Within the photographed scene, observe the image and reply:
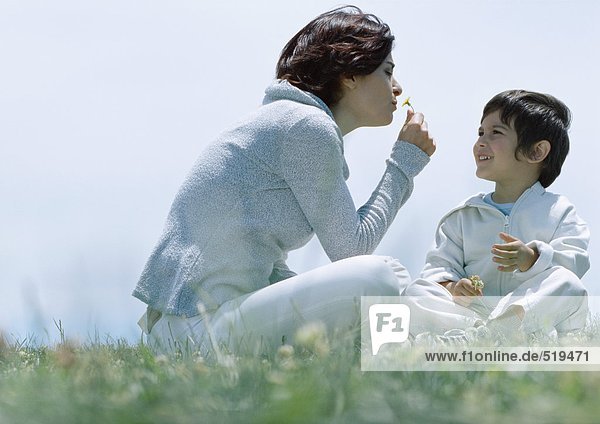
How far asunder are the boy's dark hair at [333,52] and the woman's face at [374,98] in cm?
4

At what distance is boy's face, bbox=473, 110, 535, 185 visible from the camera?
4.16m

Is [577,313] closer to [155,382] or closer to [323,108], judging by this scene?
[323,108]

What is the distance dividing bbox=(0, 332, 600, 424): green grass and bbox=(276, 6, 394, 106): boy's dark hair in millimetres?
1655

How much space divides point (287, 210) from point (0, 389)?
5.03 feet

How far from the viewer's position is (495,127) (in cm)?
425

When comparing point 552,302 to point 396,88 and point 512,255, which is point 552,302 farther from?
point 396,88

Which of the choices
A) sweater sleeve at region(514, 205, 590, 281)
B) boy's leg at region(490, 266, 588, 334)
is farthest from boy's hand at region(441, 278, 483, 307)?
sweater sleeve at region(514, 205, 590, 281)

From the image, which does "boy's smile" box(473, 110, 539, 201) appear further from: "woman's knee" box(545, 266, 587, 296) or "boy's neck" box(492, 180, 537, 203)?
"woman's knee" box(545, 266, 587, 296)

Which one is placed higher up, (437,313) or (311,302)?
(311,302)

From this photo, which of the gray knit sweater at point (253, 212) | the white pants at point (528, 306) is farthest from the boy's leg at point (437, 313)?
the gray knit sweater at point (253, 212)

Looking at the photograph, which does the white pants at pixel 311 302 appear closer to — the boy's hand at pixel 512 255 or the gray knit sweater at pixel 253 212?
the gray knit sweater at pixel 253 212

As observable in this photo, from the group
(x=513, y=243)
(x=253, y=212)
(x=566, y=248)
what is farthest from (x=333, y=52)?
(x=566, y=248)

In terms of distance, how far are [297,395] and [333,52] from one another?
219 centimetres

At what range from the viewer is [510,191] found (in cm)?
422
